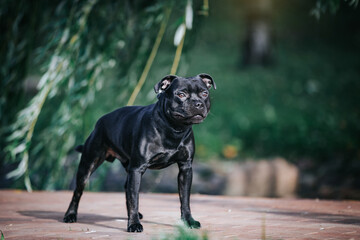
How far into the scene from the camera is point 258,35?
16.0 meters

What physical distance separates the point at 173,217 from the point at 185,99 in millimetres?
1323

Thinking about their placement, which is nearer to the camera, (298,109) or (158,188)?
(158,188)

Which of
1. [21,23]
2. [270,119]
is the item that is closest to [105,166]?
[21,23]

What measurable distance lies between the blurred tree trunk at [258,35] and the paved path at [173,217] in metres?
9.81

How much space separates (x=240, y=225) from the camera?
4.28 metres

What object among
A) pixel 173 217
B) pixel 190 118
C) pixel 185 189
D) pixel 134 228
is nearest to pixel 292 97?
pixel 173 217

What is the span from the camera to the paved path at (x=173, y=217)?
3848 millimetres

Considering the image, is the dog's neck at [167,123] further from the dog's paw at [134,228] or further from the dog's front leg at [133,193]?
the dog's paw at [134,228]

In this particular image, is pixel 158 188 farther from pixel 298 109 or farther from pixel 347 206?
pixel 347 206

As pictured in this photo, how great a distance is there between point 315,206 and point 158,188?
17.5 ft

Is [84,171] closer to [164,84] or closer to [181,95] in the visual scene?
[164,84]

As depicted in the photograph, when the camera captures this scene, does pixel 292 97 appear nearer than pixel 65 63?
No

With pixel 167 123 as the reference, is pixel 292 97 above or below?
above

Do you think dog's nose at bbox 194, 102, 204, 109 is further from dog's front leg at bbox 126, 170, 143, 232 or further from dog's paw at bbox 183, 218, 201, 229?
dog's paw at bbox 183, 218, 201, 229
